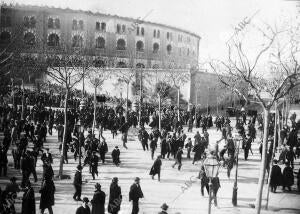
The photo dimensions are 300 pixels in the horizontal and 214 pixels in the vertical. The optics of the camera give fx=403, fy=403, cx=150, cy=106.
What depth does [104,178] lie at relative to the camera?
709 inches

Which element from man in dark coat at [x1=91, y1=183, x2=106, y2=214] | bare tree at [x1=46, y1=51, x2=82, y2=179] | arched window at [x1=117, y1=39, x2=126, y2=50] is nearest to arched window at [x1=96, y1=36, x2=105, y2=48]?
arched window at [x1=117, y1=39, x2=126, y2=50]

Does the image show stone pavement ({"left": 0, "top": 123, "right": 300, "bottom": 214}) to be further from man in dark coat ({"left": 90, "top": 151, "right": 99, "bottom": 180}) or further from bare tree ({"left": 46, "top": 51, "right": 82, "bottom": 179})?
bare tree ({"left": 46, "top": 51, "right": 82, "bottom": 179})

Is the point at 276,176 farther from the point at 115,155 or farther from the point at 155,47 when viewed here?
the point at 155,47

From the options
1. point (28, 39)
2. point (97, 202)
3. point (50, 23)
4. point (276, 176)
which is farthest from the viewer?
point (50, 23)

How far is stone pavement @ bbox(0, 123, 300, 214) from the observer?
14.2 m

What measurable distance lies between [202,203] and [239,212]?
1.44m

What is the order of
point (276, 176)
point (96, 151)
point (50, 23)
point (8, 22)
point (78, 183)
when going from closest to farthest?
1. point (78, 183)
2. point (276, 176)
3. point (96, 151)
4. point (8, 22)
5. point (50, 23)

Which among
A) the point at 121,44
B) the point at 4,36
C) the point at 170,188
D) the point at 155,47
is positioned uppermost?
the point at 155,47

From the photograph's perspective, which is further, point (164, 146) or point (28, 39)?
point (28, 39)

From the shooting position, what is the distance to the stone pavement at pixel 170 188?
1423 centimetres

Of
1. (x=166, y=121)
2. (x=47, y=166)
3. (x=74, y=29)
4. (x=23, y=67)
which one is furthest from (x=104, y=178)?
(x=74, y=29)

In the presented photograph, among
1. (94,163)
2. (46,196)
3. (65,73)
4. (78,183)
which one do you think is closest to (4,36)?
(65,73)

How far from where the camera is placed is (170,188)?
1670cm

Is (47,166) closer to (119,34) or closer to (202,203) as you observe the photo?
(202,203)
